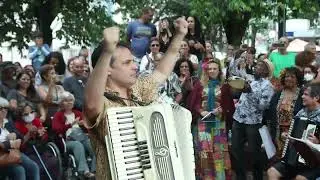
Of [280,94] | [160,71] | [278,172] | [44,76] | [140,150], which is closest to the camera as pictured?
[140,150]

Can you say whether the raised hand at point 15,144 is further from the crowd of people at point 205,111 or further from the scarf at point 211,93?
the scarf at point 211,93

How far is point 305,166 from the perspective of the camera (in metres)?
8.34

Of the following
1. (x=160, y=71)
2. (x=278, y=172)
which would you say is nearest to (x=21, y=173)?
(x=278, y=172)

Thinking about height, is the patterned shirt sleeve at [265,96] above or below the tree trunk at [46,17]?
below

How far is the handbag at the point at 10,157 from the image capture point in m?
8.80

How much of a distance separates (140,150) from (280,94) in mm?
5899

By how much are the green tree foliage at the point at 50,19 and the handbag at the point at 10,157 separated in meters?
10.1

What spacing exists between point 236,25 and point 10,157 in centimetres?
1755

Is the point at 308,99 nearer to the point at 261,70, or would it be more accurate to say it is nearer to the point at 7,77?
the point at 261,70

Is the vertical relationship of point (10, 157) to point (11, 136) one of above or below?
below

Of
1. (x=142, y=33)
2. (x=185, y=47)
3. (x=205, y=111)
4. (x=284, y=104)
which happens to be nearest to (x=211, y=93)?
(x=205, y=111)

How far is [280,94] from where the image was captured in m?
9.95

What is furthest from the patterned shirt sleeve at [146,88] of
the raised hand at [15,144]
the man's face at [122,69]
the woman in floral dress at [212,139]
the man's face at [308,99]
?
the woman in floral dress at [212,139]

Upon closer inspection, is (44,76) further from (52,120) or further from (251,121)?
(251,121)
